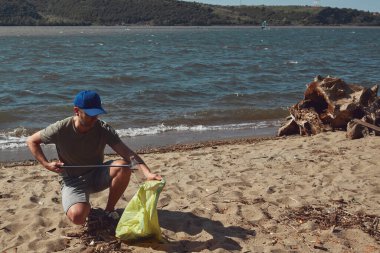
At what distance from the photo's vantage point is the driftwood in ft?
28.6

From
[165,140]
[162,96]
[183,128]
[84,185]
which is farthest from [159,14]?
[84,185]

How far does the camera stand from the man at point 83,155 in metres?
4.31

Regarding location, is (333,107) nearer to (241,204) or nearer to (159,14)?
(241,204)

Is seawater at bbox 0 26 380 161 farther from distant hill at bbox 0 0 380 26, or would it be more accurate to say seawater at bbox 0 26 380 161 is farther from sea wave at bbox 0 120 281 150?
distant hill at bbox 0 0 380 26

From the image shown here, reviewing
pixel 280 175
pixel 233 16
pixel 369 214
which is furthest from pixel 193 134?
pixel 233 16

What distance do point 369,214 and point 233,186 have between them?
149 cm

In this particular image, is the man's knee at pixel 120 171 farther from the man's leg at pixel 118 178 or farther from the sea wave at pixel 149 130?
the sea wave at pixel 149 130

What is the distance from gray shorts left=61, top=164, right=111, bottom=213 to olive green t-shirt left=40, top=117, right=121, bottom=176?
0.20ft

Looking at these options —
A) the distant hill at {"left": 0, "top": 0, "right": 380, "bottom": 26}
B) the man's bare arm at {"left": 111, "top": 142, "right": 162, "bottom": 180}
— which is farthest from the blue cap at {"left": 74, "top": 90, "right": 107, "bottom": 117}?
the distant hill at {"left": 0, "top": 0, "right": 380, "bottom": 26}

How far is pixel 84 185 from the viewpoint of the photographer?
459cm

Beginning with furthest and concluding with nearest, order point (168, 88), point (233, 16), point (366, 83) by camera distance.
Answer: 1. point (233, 16)
2. point (366, 83)
3. point (168, 88)

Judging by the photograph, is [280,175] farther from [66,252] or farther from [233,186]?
[66,252]

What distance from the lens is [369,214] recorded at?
4801 mm

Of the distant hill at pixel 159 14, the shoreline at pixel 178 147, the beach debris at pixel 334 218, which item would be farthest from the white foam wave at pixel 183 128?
the distant hill at pixel 159 14
